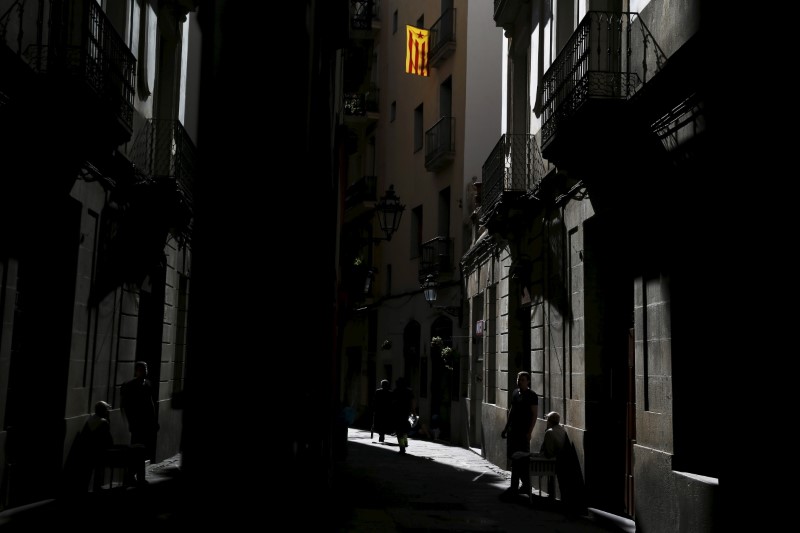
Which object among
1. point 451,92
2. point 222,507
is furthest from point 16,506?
point 451,92

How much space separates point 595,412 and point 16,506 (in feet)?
21.3

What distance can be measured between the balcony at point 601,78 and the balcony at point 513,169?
11.5 ft

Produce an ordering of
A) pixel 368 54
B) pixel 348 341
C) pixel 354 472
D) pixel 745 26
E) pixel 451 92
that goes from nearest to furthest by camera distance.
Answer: pixel 745 26
pixel 354 472
pixel 451 92
pixel 368 54
pixel 348 341

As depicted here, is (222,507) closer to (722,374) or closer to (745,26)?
(745,26)

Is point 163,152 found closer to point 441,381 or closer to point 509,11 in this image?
point 509,11

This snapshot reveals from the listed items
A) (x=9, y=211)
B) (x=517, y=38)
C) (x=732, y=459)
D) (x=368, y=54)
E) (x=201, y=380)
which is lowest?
(x=732, y=459)

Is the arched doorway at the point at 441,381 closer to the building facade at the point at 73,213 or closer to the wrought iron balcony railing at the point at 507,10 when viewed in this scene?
the wrought iron balcony railing at the point at 507,10

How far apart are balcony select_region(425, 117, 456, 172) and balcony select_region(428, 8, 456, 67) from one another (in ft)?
5.90

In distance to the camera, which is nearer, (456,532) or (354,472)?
(456,532)

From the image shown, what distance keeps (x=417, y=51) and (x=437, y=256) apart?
236 inches

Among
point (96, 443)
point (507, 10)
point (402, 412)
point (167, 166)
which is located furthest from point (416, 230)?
point (96, 443)

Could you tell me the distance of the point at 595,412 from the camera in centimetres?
1135

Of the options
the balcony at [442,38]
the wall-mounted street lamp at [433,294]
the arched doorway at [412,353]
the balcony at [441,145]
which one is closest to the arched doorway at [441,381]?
the wall-mounted street lamp at [433,294]

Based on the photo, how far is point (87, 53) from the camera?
9.77 m
